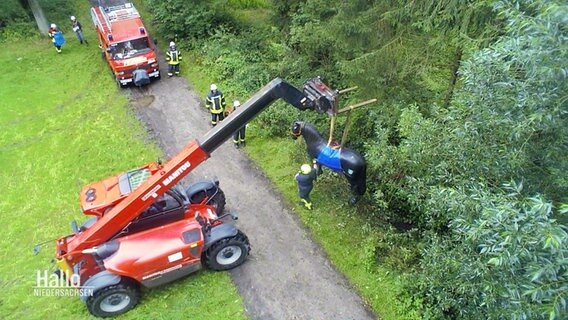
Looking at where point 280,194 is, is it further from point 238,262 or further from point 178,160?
point 178,160

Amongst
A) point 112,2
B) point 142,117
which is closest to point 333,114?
point 142,117

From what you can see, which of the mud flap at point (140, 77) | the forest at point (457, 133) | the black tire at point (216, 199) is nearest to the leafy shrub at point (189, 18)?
the mud flap at point (140, 77)

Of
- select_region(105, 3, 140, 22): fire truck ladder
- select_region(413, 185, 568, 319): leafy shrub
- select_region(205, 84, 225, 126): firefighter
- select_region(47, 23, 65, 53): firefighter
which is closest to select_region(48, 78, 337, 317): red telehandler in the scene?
select_region(413, 185, 568, 319): leafy shrub

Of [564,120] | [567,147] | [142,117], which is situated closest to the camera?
[564,120]

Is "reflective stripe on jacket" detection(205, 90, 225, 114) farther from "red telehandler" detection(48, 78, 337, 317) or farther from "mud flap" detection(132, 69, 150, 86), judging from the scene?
"red telehandler" detection(48, 78, 337, 317)

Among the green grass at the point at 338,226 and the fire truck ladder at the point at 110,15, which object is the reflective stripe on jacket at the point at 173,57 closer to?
the fire truck ladder at the point at 110,15

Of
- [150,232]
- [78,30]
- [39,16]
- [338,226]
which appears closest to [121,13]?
[78,30]
